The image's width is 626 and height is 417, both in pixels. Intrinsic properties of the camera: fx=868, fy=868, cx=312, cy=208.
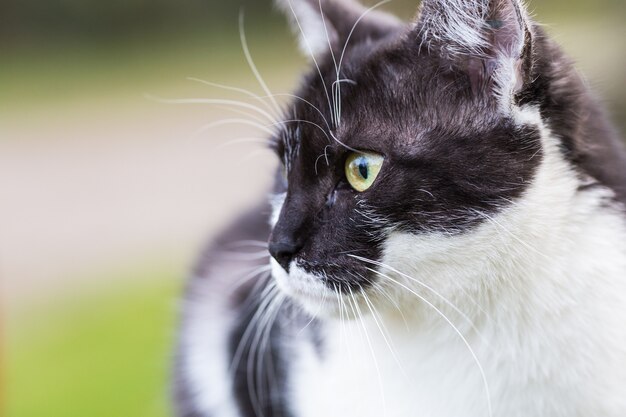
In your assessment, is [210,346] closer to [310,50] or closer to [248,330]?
[248,330]

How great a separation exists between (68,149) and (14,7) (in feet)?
6.28

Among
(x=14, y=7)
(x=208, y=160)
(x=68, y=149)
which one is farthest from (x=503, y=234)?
(x=14, y=7)

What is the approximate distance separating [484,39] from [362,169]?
24cm

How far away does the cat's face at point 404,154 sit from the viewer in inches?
46.3

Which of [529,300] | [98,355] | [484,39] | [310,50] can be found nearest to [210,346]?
[310,50]

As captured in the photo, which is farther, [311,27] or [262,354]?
[262,354]

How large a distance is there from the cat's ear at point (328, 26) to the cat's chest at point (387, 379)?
48 cm

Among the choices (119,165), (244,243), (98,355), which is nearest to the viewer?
(244,243)

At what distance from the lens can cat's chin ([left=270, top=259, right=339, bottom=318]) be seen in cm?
124

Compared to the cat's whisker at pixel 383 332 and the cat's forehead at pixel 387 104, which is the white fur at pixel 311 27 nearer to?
the cat's forehead at pixel 387 104

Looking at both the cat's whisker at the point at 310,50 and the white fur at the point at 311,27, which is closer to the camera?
the cat's whisker at the point at 310,50

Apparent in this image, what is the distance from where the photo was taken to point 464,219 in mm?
1184

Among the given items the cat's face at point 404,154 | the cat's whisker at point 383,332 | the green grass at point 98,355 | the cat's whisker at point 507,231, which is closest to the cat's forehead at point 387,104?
the cat's face at point 404,154

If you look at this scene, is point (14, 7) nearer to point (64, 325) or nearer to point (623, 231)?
point (64, 325)
